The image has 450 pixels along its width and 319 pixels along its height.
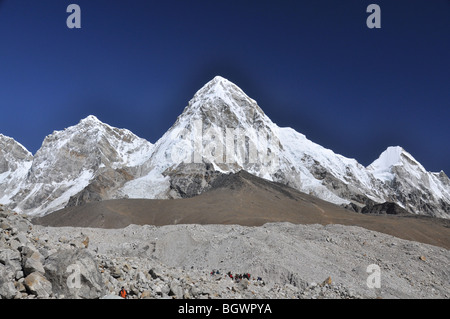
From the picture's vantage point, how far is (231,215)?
175 feet

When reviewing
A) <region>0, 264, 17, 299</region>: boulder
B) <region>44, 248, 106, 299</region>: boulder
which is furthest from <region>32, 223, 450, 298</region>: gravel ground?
<region>0, 264, 17, 299</region>: boulder

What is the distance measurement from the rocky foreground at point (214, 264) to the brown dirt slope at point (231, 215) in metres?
21.4

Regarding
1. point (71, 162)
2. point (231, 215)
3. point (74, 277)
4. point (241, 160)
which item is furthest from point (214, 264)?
point (71, 162)

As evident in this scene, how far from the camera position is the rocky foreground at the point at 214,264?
33.1 feet

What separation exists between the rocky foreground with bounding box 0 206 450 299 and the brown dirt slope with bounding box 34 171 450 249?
21428 millimetres

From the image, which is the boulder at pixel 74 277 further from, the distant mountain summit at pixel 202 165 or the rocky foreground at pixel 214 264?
the distant mountain summit at pixel 202 165

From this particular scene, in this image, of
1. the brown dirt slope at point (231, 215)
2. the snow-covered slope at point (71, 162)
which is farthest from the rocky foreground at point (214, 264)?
the snow-covered slope at point (71, 162)

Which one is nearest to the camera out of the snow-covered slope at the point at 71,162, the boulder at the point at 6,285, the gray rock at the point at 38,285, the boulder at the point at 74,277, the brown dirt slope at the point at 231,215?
the boulder at the point at 6,285

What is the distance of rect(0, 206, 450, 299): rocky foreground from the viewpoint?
397 inches

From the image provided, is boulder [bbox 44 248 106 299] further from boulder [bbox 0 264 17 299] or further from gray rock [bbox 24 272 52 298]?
boulder [bbox 0 264 17 299]

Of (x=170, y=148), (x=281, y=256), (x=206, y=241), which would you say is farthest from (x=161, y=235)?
(x=170, y=148)

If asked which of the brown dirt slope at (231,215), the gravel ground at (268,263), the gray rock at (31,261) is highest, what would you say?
the brown dirt slope at (231,215)

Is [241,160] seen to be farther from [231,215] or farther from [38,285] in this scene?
[38,285]
